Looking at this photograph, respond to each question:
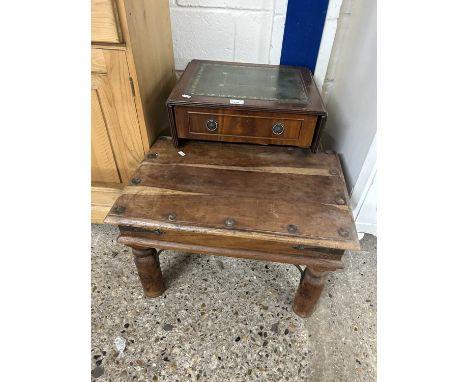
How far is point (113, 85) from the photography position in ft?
2.93

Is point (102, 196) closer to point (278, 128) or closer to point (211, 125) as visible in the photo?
point (211, 125)

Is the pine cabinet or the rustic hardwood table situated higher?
the pine cabinet

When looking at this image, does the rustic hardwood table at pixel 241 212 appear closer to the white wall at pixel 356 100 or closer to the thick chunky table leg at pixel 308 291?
the thick chunky table leg at pixel 308 291

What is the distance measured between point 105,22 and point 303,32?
0.72 meters

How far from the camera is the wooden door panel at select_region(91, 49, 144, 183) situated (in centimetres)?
86

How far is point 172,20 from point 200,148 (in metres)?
0.57

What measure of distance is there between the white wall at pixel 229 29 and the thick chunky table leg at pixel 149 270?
2.82 feet

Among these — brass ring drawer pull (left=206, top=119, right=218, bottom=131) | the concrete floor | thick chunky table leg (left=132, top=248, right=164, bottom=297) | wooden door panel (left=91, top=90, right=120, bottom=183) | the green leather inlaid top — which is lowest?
the concrete floor

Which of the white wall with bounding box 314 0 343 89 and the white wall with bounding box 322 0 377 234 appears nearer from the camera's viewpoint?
the white wall with bounding box 322 0 377 234

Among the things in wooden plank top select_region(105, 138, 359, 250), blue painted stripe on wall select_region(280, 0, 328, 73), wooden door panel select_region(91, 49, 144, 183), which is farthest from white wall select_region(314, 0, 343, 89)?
wooden door panel select_region(91, 49, 144, 183)

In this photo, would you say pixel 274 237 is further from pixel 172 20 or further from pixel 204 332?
pixel 172 20

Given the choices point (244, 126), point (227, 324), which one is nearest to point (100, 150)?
point (244, 126)

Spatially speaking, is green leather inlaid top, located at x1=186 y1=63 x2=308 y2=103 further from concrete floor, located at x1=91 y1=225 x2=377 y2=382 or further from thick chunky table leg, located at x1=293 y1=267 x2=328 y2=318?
concrete floor, located at x1=91 y1=225 x2=377 y2=382

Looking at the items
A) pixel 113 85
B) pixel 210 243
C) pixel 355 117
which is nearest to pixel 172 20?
pixel 113 85
